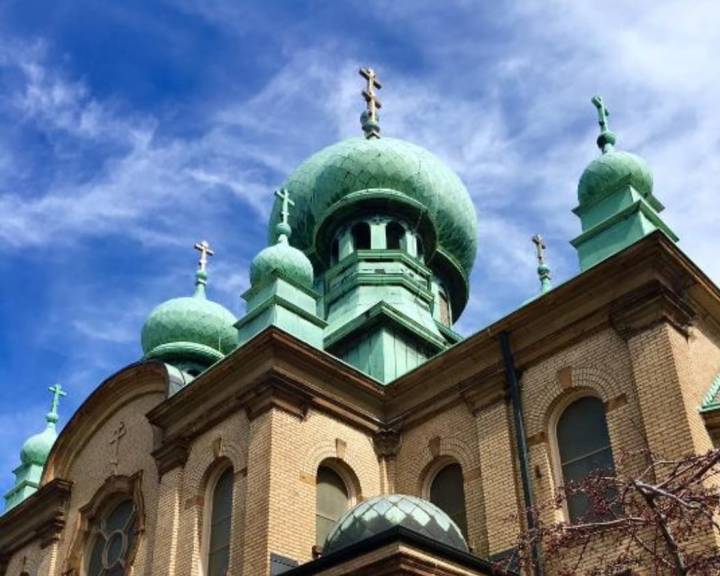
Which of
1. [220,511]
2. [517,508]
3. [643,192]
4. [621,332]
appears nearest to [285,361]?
[220,511]

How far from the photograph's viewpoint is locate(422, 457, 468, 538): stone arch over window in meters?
17.0

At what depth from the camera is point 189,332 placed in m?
25.5

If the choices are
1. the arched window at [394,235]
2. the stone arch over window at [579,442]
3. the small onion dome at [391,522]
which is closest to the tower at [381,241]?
the arched window at [394,235]

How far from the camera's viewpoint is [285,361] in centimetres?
1766

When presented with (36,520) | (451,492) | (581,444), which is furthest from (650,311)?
(36,520)

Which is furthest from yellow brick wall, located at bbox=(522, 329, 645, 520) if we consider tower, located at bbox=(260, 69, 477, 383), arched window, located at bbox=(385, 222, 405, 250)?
arched window, located at bbox=(385, 222, 405, 250)

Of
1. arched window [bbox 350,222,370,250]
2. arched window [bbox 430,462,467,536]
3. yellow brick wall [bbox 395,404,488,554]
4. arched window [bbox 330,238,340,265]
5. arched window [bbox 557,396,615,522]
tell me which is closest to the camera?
arched window [bbox 557,396,615,522]

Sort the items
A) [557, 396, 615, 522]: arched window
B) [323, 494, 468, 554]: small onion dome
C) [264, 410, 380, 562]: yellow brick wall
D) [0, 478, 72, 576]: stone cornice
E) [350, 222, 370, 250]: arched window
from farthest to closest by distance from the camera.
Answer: [350, 222, 370, 250]: arched window < [0, 478, 72, 576]: stone cornice < [264, 410, 380, 562]: yellow brick wall < [557, 396, 615, 522]: arched window < [323, 494, 468, 554]: small onion dome

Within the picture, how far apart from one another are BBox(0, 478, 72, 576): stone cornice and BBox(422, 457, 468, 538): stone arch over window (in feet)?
29.8

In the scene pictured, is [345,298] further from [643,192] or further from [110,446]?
[643,192]

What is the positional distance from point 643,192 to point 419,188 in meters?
10.8

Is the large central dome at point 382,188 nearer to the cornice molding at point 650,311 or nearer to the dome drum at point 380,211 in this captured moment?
the dome drum at point 380,211

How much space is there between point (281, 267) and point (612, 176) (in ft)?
22.0

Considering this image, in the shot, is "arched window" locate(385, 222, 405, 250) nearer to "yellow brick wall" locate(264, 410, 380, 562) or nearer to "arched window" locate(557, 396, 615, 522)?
"yellow brick wall" locate(264, 410, 380, 562)
